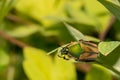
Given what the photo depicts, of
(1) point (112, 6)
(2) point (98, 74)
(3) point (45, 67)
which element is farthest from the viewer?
(3) point (45, 67)

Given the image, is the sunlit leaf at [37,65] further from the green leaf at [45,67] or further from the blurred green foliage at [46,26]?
the blurred green foliage at [46,26]

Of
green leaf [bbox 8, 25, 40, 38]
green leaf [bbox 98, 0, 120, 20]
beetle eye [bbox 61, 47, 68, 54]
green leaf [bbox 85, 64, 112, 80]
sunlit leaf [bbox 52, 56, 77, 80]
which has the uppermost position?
green leaf [bbox 98, 0, 120, 20]

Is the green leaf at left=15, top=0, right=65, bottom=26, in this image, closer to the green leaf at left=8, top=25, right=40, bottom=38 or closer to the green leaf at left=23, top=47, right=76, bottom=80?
the green leaf at left=8, top=25, right=40, bottom=38

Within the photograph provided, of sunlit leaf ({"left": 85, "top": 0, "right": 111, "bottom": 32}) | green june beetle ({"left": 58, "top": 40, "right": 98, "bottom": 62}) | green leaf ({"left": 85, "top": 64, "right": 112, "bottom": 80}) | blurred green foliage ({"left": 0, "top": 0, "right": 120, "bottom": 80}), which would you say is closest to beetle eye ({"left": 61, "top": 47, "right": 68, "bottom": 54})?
green june beetle ({"left": 58, "top": 40, "right": 98, "bottom": 62})

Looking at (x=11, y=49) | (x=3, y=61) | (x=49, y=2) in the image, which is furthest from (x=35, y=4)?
(x=3, y=61)

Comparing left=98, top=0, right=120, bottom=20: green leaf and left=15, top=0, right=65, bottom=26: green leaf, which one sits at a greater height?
left=98, top=0, right=120, bottom=20: green leaf

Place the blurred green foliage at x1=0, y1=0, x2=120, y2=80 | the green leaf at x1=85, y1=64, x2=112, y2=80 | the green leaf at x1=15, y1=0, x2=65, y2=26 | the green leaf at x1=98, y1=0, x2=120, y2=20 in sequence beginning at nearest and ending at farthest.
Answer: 1. the green leaf at x1=98, y1=0, x2=120, y2=20
2. the green leaf at x1=85, y1=64, x2=112, y2=80
3. the blurred green foliage at x1=0, y1=0, x2=120, y2=80
4. the green leaf at x1=15, y1=0, x2=65, y2=26

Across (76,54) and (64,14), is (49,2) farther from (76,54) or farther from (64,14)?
(76,54)

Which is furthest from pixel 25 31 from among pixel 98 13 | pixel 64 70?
pixel 64 70

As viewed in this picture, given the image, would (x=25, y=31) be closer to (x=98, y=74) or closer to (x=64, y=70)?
(x=64, y=70)
